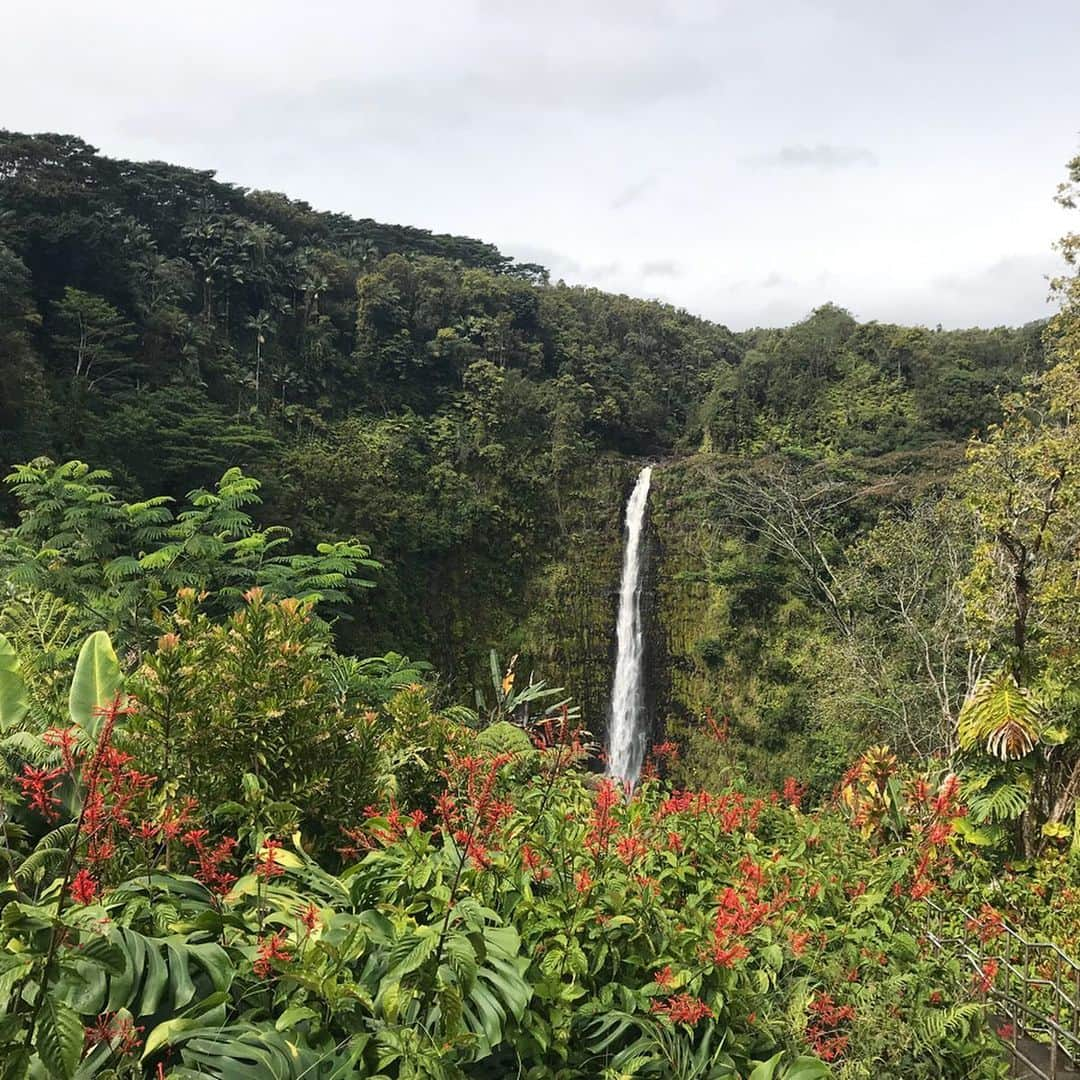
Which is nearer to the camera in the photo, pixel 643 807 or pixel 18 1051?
pixel 18 1051

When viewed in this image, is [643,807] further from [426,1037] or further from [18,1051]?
[18,1051]

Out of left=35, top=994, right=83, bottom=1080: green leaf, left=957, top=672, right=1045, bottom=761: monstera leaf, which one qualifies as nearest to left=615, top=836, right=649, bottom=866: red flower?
left=35, top=994, right=83, bottom=1080: green leaf

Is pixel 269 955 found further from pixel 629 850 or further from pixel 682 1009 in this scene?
pixel 629 850

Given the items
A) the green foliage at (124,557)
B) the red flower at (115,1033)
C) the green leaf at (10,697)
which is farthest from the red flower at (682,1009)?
the green foliage at (124,557)

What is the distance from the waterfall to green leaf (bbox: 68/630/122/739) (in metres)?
13.5

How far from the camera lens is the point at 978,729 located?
17.7 ft

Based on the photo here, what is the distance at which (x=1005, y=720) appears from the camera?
17.1 feet

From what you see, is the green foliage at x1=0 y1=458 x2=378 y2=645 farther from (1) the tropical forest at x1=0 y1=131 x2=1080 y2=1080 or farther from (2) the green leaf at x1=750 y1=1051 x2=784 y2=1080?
(2) the green leaf at x1=750 y1=1051 x2=784 y2=1080

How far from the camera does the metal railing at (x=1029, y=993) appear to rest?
9.37ft

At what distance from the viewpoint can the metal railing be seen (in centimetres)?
286

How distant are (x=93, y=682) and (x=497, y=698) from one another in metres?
2.07

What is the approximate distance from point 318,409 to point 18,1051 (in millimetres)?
20281

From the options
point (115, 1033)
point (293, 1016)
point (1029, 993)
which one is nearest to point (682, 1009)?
point (293, 1016)

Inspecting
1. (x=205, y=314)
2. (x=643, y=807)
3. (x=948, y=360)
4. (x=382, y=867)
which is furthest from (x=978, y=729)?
(x=205, y=314)
